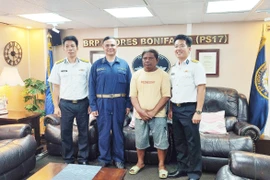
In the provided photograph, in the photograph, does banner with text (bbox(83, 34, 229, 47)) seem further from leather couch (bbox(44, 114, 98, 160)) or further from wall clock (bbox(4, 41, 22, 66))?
leather couch (bbox(44, 114, 98, 160))

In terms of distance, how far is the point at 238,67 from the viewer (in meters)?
3.74

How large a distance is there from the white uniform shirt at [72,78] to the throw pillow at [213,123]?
1601 millimetres

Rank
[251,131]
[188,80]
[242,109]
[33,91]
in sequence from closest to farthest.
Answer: [188,80]
[251,131]
[242,109]
[33,91]

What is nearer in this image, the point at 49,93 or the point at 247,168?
the point at 247,168

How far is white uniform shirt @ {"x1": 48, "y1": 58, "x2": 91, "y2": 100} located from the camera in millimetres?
2564

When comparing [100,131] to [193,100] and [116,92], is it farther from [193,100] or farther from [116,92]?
[193,100]

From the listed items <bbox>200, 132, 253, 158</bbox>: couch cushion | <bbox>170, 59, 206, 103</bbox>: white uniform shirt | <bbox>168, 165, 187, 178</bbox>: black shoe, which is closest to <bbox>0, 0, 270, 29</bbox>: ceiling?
<bbox>170, 59, 206, 103</bbox>: white uniform shirt

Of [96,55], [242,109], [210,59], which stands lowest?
[242,109]

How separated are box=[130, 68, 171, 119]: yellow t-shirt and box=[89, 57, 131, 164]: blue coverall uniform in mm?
196

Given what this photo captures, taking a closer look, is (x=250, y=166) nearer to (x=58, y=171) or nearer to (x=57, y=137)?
(x=58, y=171)

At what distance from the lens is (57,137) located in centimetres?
303

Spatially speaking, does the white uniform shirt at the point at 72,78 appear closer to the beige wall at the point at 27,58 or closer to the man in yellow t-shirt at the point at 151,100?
the man in yellow t-shirt at the point at 151,100

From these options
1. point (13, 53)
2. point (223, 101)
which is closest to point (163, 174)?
point (223, 101)

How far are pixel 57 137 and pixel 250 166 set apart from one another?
2.40 meters
